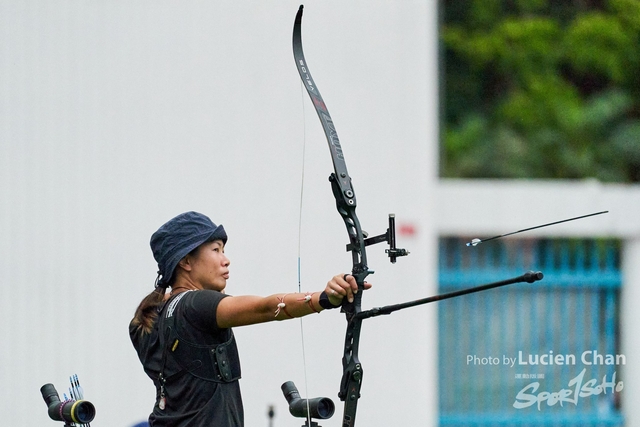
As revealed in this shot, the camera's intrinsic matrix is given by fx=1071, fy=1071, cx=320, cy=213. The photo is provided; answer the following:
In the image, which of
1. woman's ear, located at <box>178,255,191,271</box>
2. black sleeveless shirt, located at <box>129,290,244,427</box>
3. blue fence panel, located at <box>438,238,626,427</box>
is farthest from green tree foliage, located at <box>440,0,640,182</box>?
black sleeveless shirt, located at <box>129,290,244,427</box>

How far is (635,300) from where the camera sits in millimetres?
8070

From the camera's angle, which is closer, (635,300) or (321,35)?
(321,35)

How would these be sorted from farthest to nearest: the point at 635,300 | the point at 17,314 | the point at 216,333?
1. the point at 635,300
2. the point at 17,314
3. the point at 216,333

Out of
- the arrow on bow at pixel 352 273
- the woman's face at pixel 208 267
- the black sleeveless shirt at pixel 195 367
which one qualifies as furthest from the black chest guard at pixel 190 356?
the arrow on bow at pixel 352 273

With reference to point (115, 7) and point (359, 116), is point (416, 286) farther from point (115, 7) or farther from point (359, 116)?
point (115, 7)

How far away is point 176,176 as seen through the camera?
6.31 metres

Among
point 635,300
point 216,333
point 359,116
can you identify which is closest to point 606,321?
point 635,300

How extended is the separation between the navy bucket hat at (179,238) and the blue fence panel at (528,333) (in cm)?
470

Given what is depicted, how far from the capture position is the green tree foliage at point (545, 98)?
13.6m

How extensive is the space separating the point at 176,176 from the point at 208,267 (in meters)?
2.79

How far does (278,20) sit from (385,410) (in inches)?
95.5

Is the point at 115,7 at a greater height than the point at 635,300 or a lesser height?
greater

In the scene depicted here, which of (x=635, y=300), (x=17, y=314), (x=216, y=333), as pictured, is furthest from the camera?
(x=635, y=300)

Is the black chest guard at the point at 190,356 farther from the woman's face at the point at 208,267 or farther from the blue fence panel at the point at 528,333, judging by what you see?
the blue fence panel at the point at 528,333
